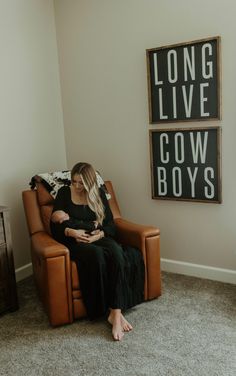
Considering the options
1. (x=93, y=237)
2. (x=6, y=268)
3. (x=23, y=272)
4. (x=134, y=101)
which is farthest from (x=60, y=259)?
(x=134, y=101)

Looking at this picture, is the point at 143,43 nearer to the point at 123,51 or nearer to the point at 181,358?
the point at 123,51

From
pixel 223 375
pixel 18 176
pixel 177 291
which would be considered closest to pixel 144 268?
pixel 177 291

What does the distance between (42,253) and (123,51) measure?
1788mm

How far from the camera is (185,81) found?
2760mm

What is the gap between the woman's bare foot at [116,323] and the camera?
220 centimetres

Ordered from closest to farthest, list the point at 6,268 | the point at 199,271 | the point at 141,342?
the point at 141,342
the point at 6,268
the point at 199,271

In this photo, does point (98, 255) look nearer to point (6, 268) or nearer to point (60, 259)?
point (60, 259)

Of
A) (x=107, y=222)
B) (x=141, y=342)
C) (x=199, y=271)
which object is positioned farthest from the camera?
(x=199, y=271)

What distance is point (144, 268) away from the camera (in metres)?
2.53

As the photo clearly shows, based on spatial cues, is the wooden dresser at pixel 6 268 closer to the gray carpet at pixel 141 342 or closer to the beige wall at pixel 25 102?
the gray carpet at pixel 141 342

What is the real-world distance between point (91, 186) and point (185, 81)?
1053mm

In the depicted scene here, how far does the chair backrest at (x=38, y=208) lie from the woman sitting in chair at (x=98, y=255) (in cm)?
18

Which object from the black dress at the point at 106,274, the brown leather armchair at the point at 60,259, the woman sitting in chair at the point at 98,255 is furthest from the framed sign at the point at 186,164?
the black dress at the point at 106,274

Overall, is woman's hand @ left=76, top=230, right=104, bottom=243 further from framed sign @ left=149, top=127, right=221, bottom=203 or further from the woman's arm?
framed sign @ left=149, top=127, right=221, bottom=203
